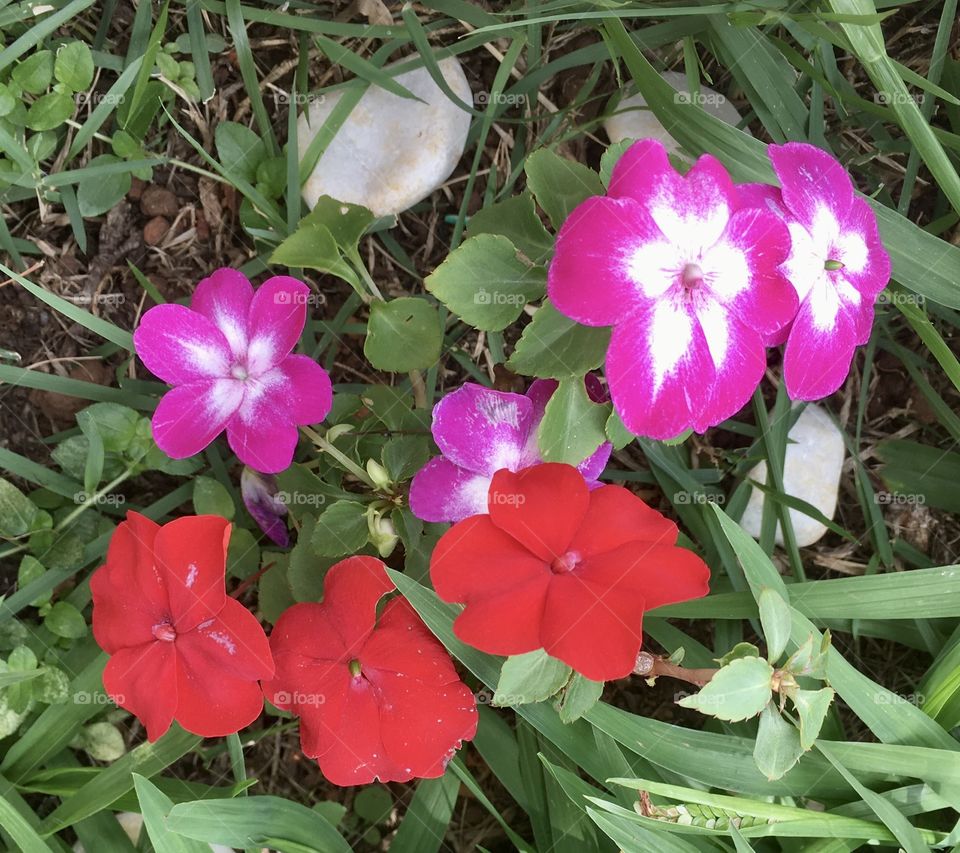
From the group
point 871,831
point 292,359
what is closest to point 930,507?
point 871,831

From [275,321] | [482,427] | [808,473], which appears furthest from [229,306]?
[808,473]

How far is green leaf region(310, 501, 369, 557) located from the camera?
128 cm

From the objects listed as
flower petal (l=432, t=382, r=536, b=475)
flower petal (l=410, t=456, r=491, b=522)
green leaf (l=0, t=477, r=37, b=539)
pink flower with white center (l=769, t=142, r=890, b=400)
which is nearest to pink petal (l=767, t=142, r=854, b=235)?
pink flower with white center (l=769, t=142, r=890, b=400)

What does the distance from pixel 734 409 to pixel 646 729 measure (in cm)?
54

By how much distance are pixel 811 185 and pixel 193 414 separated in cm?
92

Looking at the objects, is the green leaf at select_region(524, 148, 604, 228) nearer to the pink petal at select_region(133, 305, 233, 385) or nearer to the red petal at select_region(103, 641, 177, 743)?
the pink petal at select_region(133, 305, 233, 385)

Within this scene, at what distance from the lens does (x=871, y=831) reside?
1329 millimetres

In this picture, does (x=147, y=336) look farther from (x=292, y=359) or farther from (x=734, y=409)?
(x=734, y=409)

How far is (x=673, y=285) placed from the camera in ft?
3.50

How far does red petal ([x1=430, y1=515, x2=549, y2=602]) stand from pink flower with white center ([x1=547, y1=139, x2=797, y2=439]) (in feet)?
0.68

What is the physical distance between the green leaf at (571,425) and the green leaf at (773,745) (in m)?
0.41

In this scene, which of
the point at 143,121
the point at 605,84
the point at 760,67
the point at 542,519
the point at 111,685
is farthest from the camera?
the point at 605,84

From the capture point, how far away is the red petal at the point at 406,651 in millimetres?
1229

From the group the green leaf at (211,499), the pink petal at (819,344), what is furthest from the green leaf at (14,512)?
the pink petal at (819,344)
